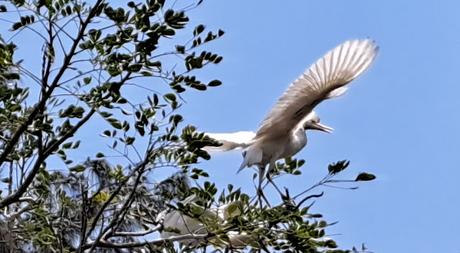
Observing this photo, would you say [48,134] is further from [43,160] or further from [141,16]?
[141,16]

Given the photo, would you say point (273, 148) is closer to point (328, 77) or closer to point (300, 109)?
point (300, 109)

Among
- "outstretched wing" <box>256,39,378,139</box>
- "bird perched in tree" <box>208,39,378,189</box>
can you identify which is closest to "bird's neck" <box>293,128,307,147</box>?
"bird perched in tree" <box>208,39,378,189</box>

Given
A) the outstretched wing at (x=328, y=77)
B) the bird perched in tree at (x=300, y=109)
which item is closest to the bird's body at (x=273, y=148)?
the bird perched in tree at (x=300, y=109)

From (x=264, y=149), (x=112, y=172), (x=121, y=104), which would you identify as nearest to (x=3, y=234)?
(x=112, y=172)

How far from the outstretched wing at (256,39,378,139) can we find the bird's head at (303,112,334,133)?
1.29ft

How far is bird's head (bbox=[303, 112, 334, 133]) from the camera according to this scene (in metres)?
5.93

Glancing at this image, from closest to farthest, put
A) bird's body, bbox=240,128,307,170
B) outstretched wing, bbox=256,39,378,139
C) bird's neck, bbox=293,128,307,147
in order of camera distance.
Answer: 1. outstretched wing, bbox=256,39,378,139
2. bird's body, bbox=240,128,307,170
3. bird's neck, bbox=293,128,307,147

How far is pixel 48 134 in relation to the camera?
361cm

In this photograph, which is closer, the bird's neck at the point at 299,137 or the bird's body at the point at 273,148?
the bird's body at the point at 273,148

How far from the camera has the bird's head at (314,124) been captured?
5934 millimetres

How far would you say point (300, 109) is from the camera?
5492mm

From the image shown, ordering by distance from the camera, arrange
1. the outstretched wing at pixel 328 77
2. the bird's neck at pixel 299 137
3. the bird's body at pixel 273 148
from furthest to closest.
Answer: the bird's neck at pixel 299 137
the bird's body at pixel 273 148
the outstretched wing at pixel 328 77

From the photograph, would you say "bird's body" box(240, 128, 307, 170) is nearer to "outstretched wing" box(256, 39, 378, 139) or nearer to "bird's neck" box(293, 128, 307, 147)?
"bird's neck" box(293, 128, 307, 147)

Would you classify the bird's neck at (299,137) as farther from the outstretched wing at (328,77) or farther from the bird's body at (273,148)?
the outstretched wing at (328,77)
